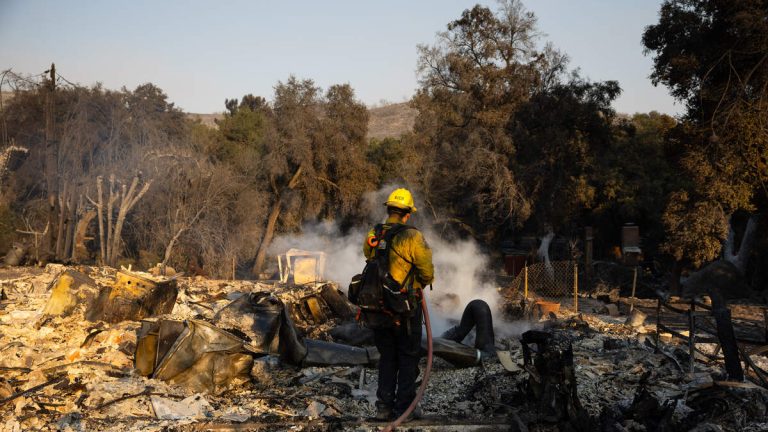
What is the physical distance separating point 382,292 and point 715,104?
15916mm

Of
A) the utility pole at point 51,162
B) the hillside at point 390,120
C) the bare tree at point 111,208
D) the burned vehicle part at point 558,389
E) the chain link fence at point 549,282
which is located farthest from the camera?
the hillside at point 390,120

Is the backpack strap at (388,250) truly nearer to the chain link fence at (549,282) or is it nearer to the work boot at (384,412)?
the work boot at (384,412)

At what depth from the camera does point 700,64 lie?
1780 cm

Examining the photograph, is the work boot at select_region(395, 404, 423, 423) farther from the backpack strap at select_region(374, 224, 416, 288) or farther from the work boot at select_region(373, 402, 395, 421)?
the backpack strap at select_region(374, 224, 416, 288)

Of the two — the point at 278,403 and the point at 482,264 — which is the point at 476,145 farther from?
the point at 278,403

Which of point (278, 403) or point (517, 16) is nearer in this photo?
point (278, 403)

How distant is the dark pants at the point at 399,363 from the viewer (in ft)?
Result: 17.5

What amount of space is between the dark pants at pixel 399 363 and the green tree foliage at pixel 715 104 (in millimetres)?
14446

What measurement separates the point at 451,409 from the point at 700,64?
15.6 meters

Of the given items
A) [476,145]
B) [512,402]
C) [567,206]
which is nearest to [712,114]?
[567,206]

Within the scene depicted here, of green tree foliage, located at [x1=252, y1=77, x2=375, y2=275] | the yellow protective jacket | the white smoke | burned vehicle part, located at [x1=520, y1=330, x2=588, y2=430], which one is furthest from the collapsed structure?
green tree foliage, located at [x1=252, y1=77, x2=375, y2=275]

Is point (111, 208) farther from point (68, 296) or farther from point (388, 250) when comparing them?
point (388, 250)

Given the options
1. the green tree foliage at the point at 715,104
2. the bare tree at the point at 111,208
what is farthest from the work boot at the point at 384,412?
the bare tree at the point at 111,208

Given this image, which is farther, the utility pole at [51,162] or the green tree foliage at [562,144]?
the green tree foliage at [562,144]
